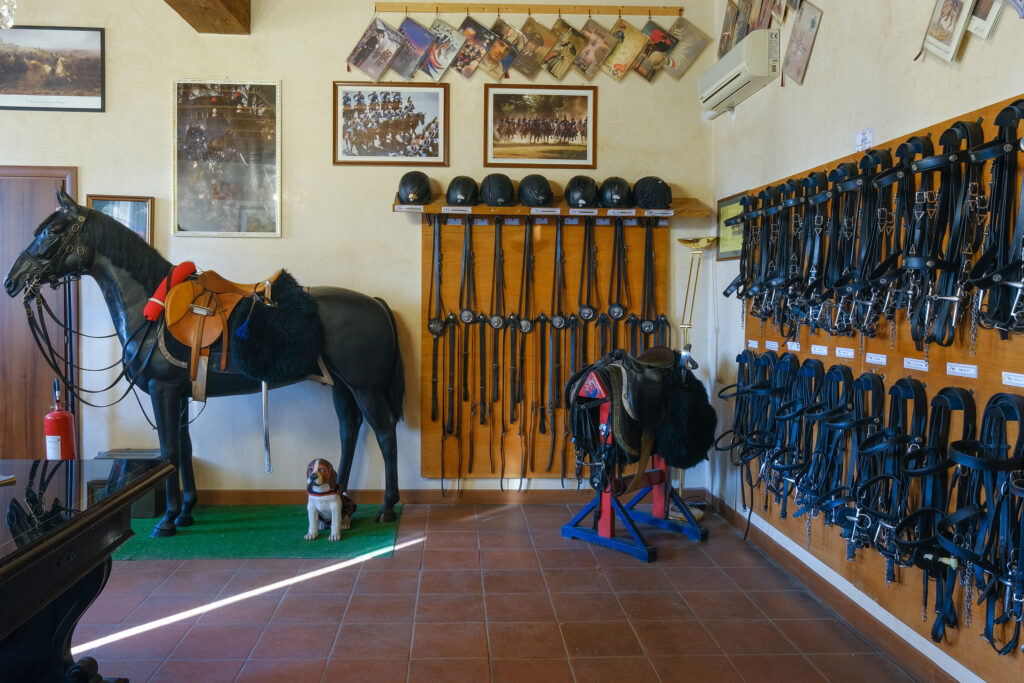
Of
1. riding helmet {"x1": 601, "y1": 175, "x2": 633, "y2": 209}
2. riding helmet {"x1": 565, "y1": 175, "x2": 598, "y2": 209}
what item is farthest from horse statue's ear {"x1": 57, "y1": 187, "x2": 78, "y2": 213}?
riding helmet {"x1": 601, "y1": 175, "x2": 633, "y2": 209}

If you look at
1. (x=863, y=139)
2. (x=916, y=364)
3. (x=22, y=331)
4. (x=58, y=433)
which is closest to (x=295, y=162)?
(x=22, y=331)

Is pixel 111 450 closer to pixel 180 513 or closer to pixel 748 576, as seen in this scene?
pixel 180 513

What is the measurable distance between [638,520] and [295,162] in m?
3.43

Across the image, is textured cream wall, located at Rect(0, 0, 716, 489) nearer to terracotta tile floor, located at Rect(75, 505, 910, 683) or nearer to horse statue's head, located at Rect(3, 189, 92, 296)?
horse statue's head, located at Rect(3, 189, 92, 296)

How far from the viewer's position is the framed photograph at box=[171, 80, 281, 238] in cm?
506

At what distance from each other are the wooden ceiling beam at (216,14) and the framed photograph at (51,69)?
74 cm

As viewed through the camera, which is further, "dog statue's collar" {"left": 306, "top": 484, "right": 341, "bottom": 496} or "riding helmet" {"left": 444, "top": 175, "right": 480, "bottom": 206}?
"riding helmet" {"left": 444, "top": 175, "right": 480, "bottom": 206}

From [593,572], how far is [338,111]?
11.7 ft

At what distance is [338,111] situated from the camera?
5141 mm

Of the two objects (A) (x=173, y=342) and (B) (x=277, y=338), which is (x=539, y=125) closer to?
(B) (x=277, y=338)

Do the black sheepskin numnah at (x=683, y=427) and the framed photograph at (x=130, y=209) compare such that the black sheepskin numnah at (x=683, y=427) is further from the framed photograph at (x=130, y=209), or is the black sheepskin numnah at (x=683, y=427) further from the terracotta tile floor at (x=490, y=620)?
the framed photograph at (x=130, y=209)

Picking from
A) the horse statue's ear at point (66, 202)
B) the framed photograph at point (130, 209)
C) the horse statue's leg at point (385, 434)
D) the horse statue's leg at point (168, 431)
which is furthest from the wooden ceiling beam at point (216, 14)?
the horse statue's leg at point (385, 434)

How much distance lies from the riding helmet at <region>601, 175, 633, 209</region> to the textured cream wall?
1.00 ft

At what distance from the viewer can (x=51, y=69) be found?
497 centimetres
